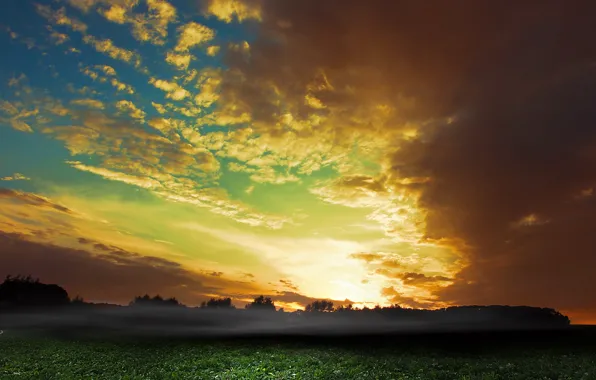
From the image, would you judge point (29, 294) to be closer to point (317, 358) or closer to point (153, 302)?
point (153, 302)

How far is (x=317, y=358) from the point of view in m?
33.0

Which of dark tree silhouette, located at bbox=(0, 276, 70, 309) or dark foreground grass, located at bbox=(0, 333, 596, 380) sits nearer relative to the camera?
dark foreground grass, located at bbox=(0, 333, 596, 380)

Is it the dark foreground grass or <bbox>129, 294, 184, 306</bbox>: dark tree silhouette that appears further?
<bbox>129, 294, 184, 306</bbox>: dark tree silhouette

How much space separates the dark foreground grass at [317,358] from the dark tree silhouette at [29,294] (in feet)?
268

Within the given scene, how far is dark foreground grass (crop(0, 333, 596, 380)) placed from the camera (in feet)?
89.3

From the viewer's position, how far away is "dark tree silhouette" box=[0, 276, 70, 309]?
114 m

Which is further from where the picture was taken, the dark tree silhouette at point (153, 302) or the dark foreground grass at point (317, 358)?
the dark tree silhouette at point (153, 302)

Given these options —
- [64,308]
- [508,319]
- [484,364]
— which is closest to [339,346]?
[484,364]

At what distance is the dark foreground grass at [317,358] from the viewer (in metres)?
27.2

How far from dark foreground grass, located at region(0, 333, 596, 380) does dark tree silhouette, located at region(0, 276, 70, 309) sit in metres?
81.7

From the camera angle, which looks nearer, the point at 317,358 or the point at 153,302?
the point at 317,358

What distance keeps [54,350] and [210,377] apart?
24.2 m

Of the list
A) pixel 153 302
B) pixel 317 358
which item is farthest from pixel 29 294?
pixel 317 358

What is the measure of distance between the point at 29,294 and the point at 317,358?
119m
